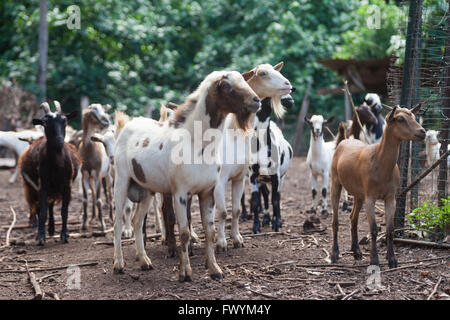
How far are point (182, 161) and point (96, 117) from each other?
15.1 feet

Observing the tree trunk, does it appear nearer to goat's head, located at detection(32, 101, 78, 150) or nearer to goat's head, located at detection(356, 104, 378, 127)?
goat's head, located at detection(32, 101, 78, 150)

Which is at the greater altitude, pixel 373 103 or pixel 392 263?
pixel 373 103

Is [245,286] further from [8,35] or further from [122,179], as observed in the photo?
[8,35]

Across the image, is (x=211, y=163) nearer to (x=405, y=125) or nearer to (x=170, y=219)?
(x=170, y=219)

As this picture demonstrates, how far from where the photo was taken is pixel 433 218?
23.1 ft

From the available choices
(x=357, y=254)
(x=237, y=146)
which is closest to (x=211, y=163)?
(x=237, y=146)

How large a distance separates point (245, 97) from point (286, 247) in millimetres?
2719

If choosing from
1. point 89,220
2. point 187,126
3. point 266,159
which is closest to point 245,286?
point 187,126

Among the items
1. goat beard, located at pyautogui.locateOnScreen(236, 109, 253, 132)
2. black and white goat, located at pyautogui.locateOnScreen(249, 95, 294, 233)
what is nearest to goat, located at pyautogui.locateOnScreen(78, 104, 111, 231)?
black and white goat, located at pyautogui.locateOnScreen(249, 95, 294, 233)

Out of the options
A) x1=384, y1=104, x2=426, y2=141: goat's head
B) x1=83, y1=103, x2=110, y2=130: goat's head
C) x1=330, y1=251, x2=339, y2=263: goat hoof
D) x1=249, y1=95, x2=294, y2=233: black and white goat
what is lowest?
x1=330, y1=251, x2=339, y2=263: goat hoof

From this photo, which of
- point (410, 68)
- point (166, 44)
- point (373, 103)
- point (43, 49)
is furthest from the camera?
point (166, 44)

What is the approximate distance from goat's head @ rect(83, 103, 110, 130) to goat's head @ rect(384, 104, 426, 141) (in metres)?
5.51

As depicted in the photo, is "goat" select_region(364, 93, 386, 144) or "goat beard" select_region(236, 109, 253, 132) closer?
"goat beard" select_region(236, 109, 253, 132)

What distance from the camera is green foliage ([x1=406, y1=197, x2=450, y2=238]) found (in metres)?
6.91
